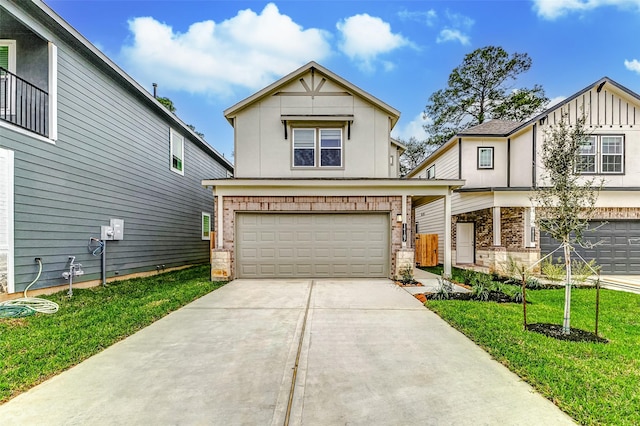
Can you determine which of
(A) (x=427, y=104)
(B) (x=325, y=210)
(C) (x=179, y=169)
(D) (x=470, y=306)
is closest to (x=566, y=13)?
(A) (x=427, y=104)

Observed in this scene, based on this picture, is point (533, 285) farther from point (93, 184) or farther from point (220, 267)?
point (93, 184)

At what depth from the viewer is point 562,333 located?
451cm

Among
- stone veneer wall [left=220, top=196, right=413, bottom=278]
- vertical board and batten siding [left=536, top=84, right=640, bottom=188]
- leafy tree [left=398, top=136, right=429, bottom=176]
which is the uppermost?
leafy tree [left=398, top=136, right=429, bottom=176]

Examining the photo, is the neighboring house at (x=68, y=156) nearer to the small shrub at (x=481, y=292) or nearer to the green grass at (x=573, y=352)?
the green grass at (x=573, y=352)

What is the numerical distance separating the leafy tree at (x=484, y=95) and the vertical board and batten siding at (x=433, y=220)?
35.3 ft

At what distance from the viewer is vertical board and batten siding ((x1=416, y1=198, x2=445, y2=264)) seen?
1523cm

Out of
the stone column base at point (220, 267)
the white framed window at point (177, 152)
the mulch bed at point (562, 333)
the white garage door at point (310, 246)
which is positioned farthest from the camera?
the white framed window at point (177, 152)

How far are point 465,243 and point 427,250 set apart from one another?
79.5 inches

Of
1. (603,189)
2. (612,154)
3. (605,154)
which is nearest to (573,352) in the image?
(603,189)

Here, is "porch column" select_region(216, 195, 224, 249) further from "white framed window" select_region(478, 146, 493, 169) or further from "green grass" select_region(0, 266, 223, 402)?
"white framed window" select_region(478, 146, 493, 169)

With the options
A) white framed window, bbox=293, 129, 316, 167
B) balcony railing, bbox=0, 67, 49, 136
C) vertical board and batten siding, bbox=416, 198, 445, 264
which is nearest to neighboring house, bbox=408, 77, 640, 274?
vertical board and batten siding, bbox=416, 198, 445, 264

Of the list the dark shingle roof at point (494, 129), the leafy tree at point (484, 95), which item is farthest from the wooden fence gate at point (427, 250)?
the leafy tree at point (484, 95)

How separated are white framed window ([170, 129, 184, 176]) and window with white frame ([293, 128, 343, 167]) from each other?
18.7ft

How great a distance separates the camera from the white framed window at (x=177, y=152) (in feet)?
42.4
